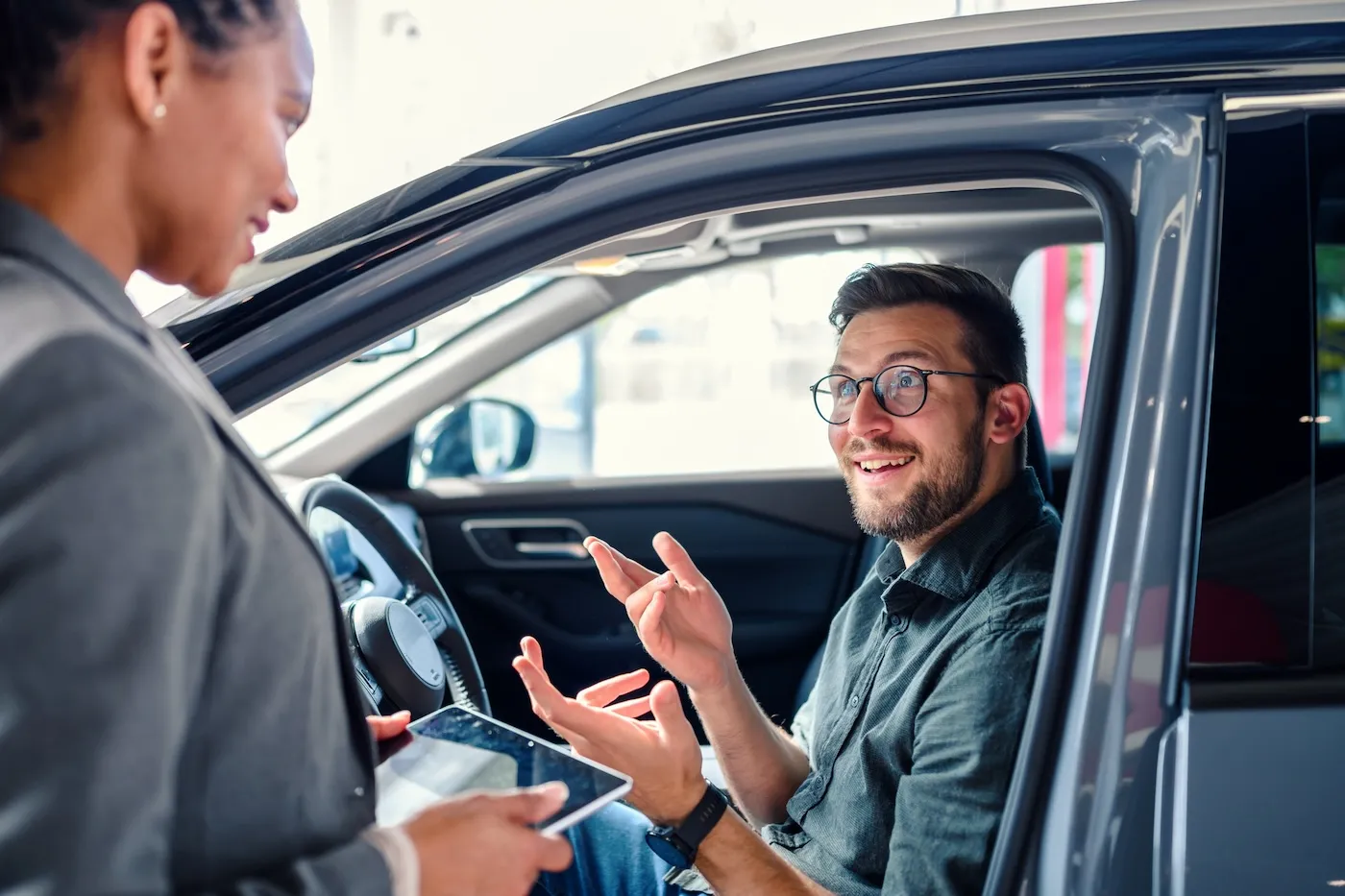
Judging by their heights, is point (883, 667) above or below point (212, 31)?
below

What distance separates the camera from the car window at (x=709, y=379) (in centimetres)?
1082

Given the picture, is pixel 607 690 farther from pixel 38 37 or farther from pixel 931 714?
pixel 38 37

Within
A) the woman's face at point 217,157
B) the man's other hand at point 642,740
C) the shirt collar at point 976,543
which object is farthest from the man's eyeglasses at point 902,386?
the woman's face at point 217,157

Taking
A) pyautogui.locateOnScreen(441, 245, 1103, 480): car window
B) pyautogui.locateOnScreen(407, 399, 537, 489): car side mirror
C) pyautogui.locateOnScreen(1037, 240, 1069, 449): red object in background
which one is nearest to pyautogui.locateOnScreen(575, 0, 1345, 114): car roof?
pyautogui.locateOnScreen(407, 399, 537, 489): car side mirror

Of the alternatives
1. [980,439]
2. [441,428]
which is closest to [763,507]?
[441,428]

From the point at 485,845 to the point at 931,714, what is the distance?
78 centimetres

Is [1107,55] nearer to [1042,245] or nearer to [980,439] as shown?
[980,439]

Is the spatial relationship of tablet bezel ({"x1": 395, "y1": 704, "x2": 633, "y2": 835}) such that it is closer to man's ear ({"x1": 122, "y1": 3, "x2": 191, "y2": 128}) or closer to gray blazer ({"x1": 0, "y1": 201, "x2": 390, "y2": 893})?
gray blazer ({"x1": 0, "y1": 201, "x2": 390, "y2": 893})

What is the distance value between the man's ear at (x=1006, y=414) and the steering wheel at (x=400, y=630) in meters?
0.95

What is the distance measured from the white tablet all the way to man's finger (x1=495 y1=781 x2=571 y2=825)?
Result: 0.08ft

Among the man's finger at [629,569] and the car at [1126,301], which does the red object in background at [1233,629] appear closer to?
the car at [1126,301]

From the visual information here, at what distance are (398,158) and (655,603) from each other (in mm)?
10480

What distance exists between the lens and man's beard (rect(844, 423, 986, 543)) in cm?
180

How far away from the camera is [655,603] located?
1.49 m
